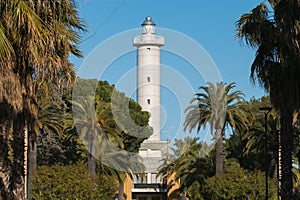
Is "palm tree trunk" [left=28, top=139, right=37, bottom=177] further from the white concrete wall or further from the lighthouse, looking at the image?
the white concrete wall

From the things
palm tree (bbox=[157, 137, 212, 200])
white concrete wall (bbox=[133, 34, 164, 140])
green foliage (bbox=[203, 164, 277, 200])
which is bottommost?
green foliage (bbox=[203, 164, 277, 200])

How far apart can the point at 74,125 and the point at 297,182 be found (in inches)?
781

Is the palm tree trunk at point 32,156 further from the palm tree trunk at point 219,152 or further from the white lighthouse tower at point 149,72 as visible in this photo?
the white lighthouse tower at point 149,72

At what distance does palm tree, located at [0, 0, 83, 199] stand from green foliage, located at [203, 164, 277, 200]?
35.0m

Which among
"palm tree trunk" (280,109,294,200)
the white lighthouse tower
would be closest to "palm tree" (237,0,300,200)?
"palm tree trunk" (280,109,294,200)

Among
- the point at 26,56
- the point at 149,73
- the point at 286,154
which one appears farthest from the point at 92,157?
the point at 149,73

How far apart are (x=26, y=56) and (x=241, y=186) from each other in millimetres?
39389

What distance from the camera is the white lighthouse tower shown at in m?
106

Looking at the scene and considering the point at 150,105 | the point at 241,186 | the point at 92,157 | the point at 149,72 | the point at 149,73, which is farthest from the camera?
the point at 149,73

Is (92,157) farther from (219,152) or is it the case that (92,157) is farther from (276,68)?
(276,68)

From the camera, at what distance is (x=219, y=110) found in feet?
192

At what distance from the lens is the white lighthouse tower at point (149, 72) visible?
10575 cm

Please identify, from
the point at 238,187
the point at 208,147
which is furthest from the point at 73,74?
the point at 208,147

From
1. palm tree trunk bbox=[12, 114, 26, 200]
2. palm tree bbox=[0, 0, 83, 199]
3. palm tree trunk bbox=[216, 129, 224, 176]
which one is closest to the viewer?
palm tree bbox=[0, 0, 83, 199]
